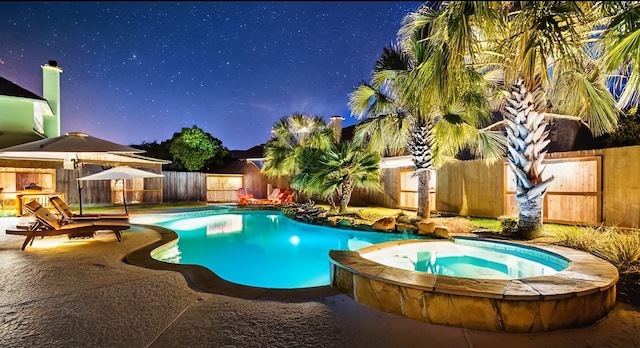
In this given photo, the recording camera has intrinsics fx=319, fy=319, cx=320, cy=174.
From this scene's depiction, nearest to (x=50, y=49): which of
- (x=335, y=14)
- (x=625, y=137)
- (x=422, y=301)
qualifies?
(x=335, y=14)

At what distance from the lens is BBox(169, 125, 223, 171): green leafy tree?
2402 centimetres

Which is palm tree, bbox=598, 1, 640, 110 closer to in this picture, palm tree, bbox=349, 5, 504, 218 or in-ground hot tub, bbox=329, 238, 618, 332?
palm tree, bbox=349, 5, 504, 218

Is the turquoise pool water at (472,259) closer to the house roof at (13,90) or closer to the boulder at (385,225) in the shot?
the boulder at (385,225)

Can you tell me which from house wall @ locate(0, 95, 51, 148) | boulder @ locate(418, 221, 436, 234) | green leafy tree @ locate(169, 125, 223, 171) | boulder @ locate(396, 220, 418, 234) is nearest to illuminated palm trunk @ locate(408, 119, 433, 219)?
boulder @ locate(396, 220, 418, 234)

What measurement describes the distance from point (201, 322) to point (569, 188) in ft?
35.9

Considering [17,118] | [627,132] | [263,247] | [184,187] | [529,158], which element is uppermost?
[17,118]

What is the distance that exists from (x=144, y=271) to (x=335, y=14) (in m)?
4.47

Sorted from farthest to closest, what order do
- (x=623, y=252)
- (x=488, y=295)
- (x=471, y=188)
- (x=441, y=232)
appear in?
(x=471, y=188) < (x=441, y=232) < (x=623, y=252) < (x=488, y=295)

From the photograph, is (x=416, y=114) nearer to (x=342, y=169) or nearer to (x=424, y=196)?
(x=424, y=196)

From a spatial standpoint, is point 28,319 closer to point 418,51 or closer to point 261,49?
point 418,51

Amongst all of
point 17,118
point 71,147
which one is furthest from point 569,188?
point 17,118

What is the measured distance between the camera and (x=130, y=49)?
1712 centimetres

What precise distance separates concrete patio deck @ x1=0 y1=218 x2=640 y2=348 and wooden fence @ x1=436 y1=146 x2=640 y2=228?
6342mm

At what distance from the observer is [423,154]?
9.95 metres
